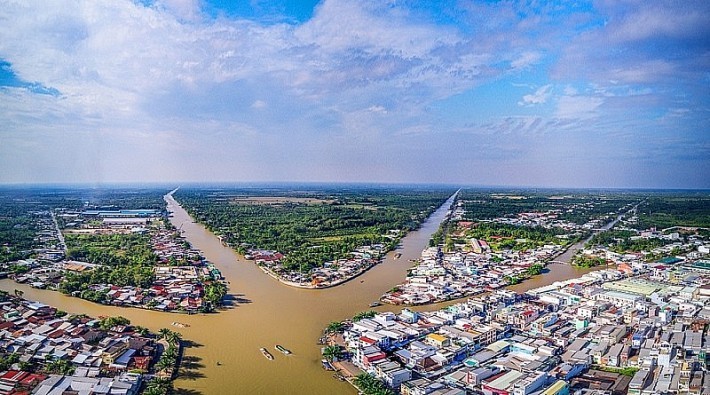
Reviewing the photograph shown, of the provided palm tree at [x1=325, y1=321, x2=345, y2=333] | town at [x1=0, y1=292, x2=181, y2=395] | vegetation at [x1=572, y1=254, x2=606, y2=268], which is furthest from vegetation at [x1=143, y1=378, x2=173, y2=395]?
vegetation at [x1=572, y1=254, x2=606, y2=268]

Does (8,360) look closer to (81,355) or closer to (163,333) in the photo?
(81,355)

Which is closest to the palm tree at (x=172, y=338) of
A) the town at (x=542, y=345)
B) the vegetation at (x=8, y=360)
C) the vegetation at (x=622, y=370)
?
the vegetation at (x=8, y=360)

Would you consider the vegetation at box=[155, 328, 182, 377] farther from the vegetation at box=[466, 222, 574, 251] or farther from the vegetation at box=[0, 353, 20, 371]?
the vegetation at box=[466, 222, 574, 251]

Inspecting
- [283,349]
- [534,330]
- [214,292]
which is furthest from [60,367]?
[534,330]

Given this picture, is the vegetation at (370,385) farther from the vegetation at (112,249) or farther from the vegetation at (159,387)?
the vegetation at (112,249)

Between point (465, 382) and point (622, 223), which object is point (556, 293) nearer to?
point (465, 382)

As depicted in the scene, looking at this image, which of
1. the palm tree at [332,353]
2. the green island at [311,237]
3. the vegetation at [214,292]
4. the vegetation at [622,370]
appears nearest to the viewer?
the vegetation at [622,370]
